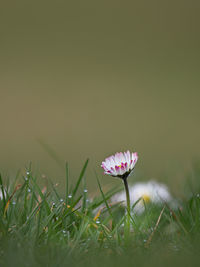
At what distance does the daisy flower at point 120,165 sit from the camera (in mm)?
1543

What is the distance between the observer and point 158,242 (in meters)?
1.47

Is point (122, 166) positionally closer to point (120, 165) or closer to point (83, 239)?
point (120, 165)

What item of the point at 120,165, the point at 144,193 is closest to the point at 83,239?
the point at 120,165

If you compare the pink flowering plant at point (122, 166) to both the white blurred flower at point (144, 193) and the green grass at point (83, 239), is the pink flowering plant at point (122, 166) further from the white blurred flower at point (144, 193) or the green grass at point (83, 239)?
the white blurred flower at point (144, 193)

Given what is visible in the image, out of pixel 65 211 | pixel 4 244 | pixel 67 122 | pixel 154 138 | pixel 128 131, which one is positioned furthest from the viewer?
pixel 67 122

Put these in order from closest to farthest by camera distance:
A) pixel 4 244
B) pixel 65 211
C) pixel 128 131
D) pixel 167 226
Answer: pixel 4 244 → pixel 65 211 → pixel 167 226 → pixel 128 131

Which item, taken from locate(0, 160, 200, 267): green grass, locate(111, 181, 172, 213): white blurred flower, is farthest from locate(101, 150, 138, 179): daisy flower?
locate(111, 181, 172, 213): white blurred flower

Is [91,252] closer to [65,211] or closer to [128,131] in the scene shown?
[65,211]

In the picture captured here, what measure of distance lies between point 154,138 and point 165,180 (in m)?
2.52

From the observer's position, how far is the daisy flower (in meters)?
1.54

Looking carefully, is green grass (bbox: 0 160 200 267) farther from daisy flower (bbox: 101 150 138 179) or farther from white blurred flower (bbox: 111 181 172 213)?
white blurred flower (bbox: 111 181 172 213)

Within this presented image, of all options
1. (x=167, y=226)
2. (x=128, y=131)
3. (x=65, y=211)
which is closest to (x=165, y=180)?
(x=167, y=226)

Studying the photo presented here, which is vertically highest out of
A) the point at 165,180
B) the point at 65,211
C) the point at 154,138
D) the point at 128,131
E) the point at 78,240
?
the point at 128,131

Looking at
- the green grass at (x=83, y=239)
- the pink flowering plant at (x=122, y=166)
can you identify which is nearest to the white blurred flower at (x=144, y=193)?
the green grass at (x=83, y=239)
